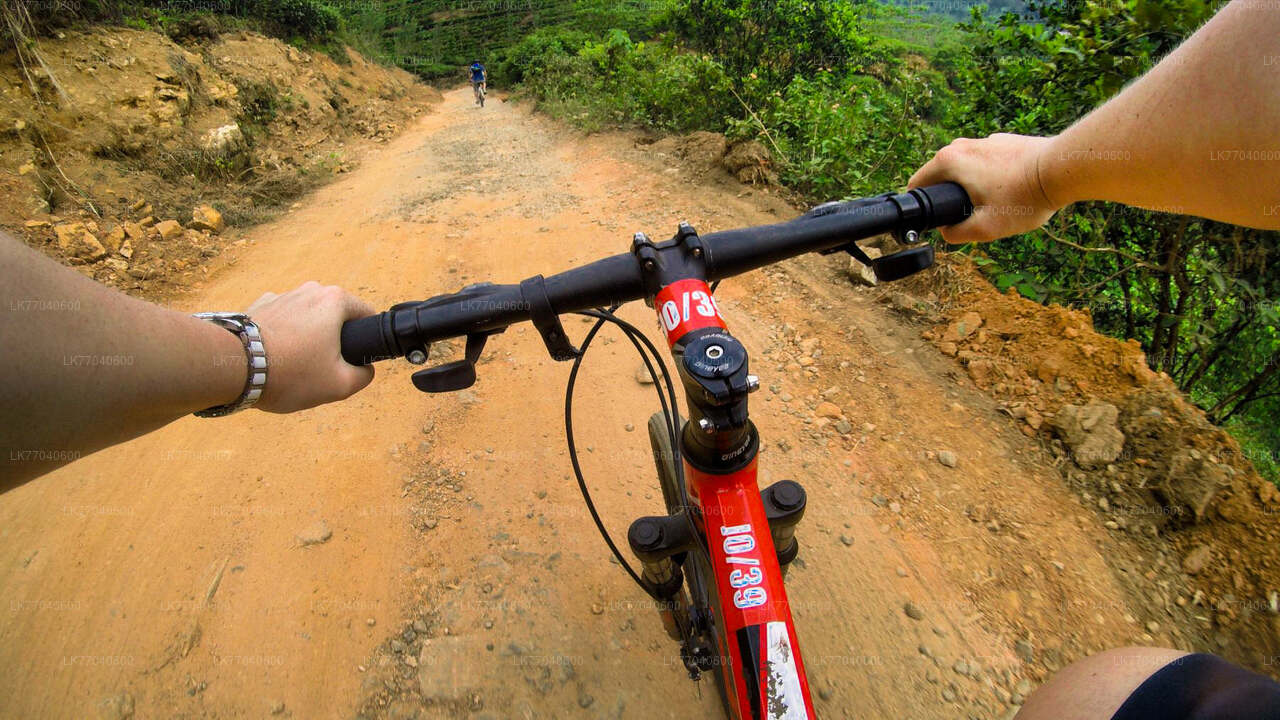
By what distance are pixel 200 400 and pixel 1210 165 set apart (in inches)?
76.0

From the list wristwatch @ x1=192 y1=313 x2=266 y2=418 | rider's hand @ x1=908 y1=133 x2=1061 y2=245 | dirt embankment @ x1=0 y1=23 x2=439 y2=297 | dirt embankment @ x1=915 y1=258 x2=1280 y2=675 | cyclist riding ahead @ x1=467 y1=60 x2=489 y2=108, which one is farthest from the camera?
cyclist riding ahead @ x1=467 y1=60 x2=489 y2=108

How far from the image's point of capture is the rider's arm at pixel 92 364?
792 millimetres

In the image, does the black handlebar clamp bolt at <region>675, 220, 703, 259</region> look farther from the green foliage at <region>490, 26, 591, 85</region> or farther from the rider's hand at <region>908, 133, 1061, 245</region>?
the green foliage at <region>490, 26, 591, 85</region>

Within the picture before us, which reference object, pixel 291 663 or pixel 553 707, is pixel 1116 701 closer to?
pixel 553 707

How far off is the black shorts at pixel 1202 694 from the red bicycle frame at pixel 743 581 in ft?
1.79

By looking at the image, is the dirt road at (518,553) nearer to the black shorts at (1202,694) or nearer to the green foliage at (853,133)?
the black shorts at (1202,694)

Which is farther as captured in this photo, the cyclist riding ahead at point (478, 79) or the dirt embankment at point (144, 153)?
the cyclist riding ahead at point (478, 79)

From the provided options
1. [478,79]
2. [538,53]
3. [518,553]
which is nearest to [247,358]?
[518,553]

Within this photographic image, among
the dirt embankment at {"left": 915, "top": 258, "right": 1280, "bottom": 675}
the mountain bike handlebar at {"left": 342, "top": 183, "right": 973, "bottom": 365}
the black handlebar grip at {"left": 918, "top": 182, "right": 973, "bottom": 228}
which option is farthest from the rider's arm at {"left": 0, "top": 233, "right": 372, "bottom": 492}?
the dirt embankment at {"left": 915, "top": 258, "right": 1280, "bottom": 675}

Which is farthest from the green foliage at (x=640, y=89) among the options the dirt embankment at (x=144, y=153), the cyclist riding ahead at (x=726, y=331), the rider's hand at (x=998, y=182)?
the cyclist riding ahead at (x=726, y=331)

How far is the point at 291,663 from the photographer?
6.78 feet

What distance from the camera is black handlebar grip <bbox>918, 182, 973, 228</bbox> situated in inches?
54.2

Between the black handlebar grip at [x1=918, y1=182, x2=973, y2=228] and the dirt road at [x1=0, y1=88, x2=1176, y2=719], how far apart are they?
4.91ft

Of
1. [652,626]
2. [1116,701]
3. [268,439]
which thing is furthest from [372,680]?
[1116,701]
